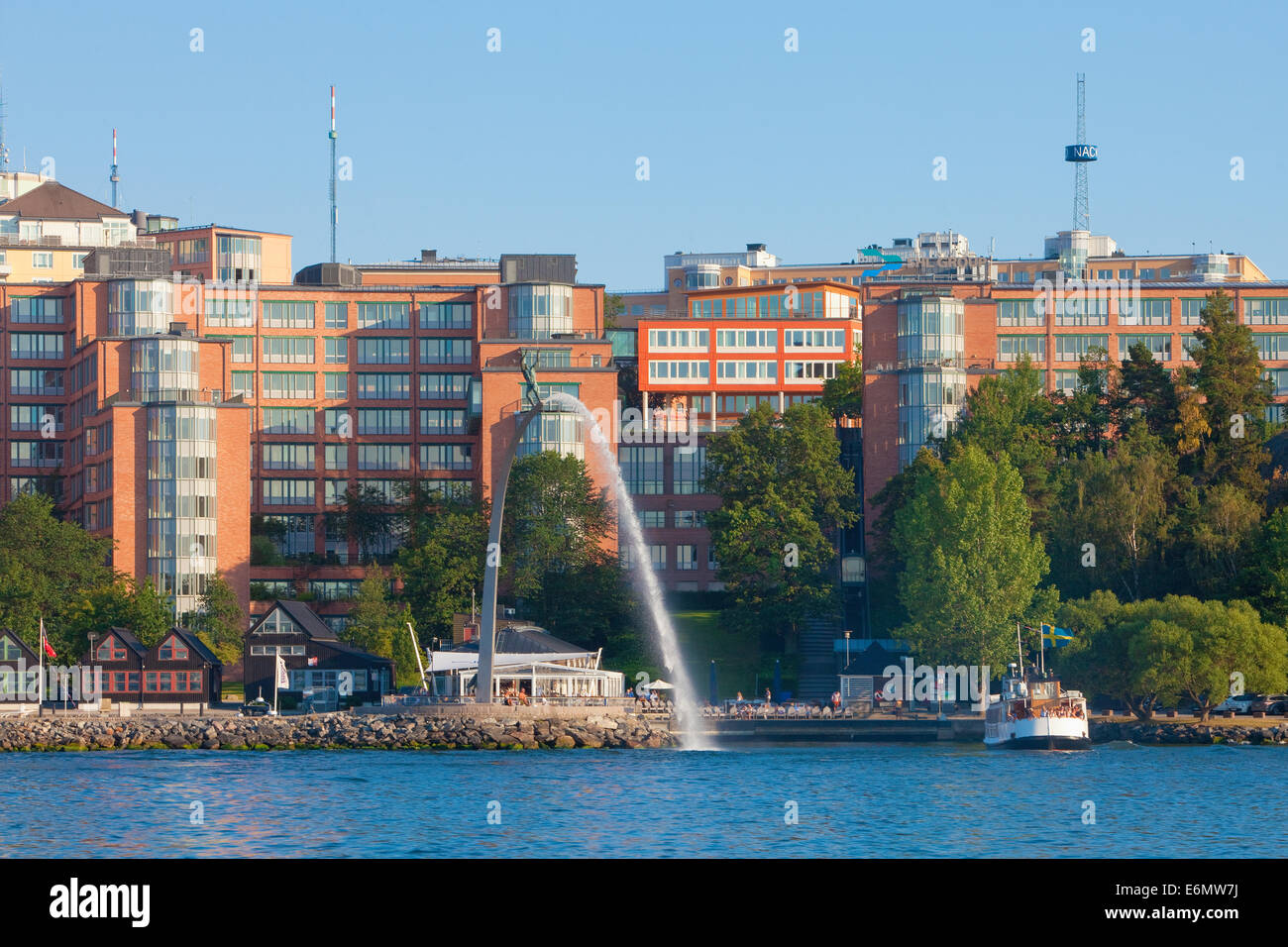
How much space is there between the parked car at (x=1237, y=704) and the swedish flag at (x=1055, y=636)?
7.88 meters

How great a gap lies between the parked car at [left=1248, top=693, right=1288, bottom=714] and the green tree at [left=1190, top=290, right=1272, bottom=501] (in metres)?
15.5

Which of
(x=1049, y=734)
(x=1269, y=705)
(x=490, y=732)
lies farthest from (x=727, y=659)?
(x=1049, y=734)

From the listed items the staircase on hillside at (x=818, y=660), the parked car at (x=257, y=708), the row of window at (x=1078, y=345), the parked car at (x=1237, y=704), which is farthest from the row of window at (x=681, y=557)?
the parked car at (x=1237, y=704)

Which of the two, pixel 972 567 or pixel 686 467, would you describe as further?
pixel 686 467

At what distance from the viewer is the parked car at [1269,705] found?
90438 mm

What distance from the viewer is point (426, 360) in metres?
148

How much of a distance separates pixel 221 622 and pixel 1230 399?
61.5 meters

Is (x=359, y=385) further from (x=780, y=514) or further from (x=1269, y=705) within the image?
(x=1269, y=705)

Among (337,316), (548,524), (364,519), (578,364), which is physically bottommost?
(548,524)

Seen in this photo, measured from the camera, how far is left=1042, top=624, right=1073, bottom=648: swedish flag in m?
86.7

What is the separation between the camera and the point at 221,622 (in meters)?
114

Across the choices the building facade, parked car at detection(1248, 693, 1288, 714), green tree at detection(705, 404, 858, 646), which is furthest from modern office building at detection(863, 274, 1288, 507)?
parked car at detection(1248, 693, 1288, 714)

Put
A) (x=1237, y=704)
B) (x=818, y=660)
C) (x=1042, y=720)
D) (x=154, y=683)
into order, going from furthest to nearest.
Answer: (x=818, y=660), (x=154, y=683), (x=1237, y=704), (x=1042, y=720)
